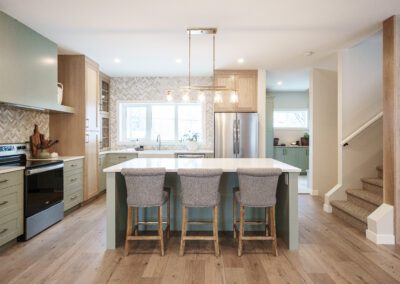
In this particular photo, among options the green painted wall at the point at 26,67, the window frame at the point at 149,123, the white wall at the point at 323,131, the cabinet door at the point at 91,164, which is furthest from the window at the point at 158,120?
the white wall at the point at 323,131

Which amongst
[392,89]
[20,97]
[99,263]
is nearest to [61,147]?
[20,97]

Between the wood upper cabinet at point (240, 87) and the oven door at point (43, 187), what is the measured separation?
311 cm

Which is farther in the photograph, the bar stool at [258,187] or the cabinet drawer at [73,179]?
the cabinet drawer at [73,179]

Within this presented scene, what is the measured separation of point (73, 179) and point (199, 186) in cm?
251

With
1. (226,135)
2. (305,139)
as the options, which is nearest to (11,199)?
(226,135)

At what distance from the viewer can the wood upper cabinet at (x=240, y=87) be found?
213 inches

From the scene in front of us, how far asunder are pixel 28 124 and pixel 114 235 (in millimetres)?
2403

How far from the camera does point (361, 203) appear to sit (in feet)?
12.4

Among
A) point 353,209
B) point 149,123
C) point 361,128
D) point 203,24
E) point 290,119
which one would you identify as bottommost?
point 353,209

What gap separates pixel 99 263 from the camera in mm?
2533

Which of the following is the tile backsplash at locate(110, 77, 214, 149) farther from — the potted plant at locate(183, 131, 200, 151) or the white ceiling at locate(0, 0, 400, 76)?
the white ceiling at locate(0, 0, 400, 76)

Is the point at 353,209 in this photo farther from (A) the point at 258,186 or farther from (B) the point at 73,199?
(B) the point at 73,199

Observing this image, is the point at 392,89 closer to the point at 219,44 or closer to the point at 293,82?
the point at 219,44

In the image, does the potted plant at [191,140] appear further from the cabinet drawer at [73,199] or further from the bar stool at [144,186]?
the bar stool at [144,186]
